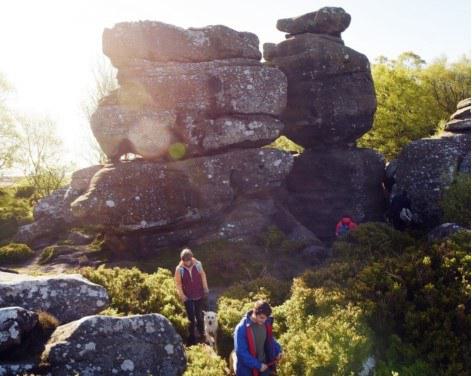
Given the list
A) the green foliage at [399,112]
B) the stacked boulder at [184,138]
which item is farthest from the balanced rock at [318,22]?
the green foliage at [399,112]

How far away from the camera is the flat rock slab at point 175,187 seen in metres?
22.9

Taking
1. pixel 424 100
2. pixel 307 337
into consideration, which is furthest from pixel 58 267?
pixel 424 100

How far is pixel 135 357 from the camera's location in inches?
393

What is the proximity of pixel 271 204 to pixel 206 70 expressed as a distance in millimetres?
9414

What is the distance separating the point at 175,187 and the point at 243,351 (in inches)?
636

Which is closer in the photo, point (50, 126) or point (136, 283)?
point (136, 283)

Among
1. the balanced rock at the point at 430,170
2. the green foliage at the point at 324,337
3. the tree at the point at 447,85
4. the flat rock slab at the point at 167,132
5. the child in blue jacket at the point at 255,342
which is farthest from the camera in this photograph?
the tree at the point at 447,85

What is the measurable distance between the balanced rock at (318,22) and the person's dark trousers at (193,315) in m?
24.0

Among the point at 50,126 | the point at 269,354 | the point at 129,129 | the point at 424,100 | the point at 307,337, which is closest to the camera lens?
the point at 269,354

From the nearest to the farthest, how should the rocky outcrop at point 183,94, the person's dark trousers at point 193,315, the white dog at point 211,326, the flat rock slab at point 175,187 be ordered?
the white dog at point 211,326
the person's dark trousers at point 193,315
the flat rock slab at point 175,187
the rocky outcrop at point 183,94

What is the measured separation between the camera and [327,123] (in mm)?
29844

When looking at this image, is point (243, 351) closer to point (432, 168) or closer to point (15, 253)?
point (432, 168)

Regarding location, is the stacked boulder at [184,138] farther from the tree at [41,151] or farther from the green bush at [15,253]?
the tree at [41,151]

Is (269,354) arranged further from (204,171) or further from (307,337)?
(204,171)
